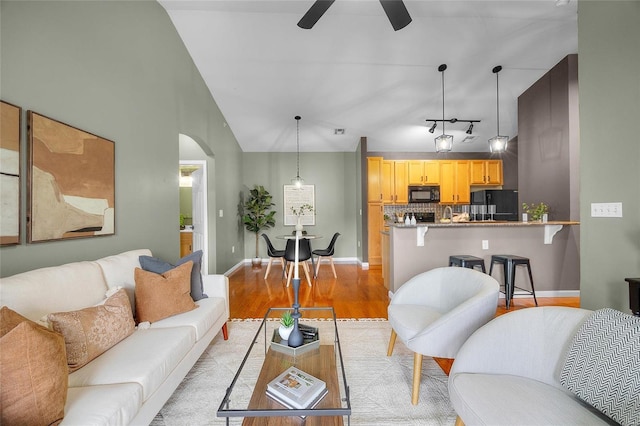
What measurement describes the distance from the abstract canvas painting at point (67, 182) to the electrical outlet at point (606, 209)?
3.87m

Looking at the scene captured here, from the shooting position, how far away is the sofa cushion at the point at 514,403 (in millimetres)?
994

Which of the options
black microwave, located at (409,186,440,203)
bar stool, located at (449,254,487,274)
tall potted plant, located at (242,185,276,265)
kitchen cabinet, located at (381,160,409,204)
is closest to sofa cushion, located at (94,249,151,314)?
bar stool, located at (449,254,487,274)

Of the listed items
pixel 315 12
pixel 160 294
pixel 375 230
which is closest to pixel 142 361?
pixel 160 294

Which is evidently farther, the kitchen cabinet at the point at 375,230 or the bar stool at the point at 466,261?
the kitchen cabinet at the point at 375,230

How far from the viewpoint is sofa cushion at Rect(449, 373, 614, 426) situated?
0.99 m

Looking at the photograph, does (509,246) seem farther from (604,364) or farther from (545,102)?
(604,364)

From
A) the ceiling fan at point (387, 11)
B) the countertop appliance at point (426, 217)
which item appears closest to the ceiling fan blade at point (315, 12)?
the ceiling fan at point (387, 11)

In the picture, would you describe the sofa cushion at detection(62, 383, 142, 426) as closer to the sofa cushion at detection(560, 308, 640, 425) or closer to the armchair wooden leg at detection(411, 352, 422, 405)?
the armchair wooden leg at detection(411, 352, 422, 405)

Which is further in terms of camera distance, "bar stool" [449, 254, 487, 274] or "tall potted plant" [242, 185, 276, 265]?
"tall potted plant" [242, 185, 276, 265]

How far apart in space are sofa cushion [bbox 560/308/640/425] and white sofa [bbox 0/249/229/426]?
1.89 metres

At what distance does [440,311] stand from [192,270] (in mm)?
2047

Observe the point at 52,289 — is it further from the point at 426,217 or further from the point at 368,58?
the point at 426,217

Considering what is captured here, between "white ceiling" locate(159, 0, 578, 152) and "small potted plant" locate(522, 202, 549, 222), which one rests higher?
"white ceiling" locate(159, 0, 578, 152)

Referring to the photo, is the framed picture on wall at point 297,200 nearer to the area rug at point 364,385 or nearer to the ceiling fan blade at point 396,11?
the area rug at point 364,385
